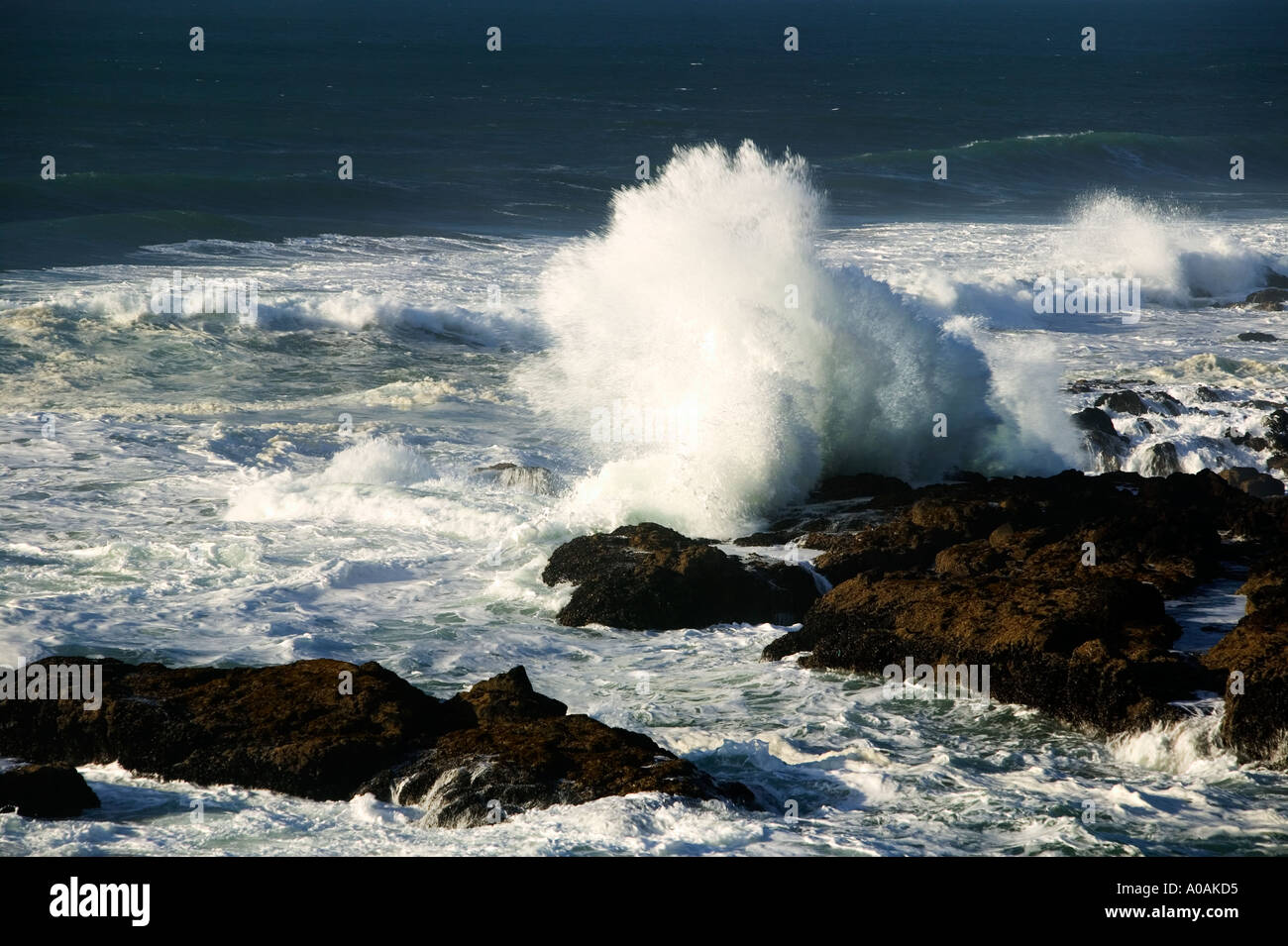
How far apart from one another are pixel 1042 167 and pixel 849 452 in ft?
128

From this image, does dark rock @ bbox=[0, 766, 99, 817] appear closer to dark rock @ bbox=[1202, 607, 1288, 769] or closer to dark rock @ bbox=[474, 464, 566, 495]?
dark rock @ bbox=[1202, 607, 1288, 769]

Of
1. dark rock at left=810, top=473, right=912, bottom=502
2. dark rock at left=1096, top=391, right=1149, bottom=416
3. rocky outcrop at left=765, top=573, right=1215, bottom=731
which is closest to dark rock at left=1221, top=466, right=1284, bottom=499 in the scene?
dark rock at left=1096, top=391, right=1149, bottom=416

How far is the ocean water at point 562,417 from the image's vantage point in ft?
23.2

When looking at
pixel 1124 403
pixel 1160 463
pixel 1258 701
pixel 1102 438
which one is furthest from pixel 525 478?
pixel 1258 701

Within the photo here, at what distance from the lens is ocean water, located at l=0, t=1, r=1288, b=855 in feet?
23.2

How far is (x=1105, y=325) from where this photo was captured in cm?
2477

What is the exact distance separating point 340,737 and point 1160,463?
1146 centimetres

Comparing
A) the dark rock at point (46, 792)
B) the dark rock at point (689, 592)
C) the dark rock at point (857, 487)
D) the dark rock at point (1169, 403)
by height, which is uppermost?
the dark rock at point (1169, 403)

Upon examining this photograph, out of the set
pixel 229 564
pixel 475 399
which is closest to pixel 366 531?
pixel 229 564

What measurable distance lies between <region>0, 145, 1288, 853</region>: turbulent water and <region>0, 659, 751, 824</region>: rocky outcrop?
0.21 m

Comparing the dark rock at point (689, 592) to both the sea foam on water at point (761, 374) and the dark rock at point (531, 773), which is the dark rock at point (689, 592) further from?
the dark rock at point (531, 773)

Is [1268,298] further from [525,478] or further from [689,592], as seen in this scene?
[689,592]

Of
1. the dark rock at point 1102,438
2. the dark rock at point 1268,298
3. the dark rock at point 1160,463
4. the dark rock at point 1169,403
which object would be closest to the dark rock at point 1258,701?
the dark rock at point 1102,438

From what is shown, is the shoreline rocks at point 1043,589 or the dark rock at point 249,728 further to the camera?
the shoreline rocks at point 1043,589
